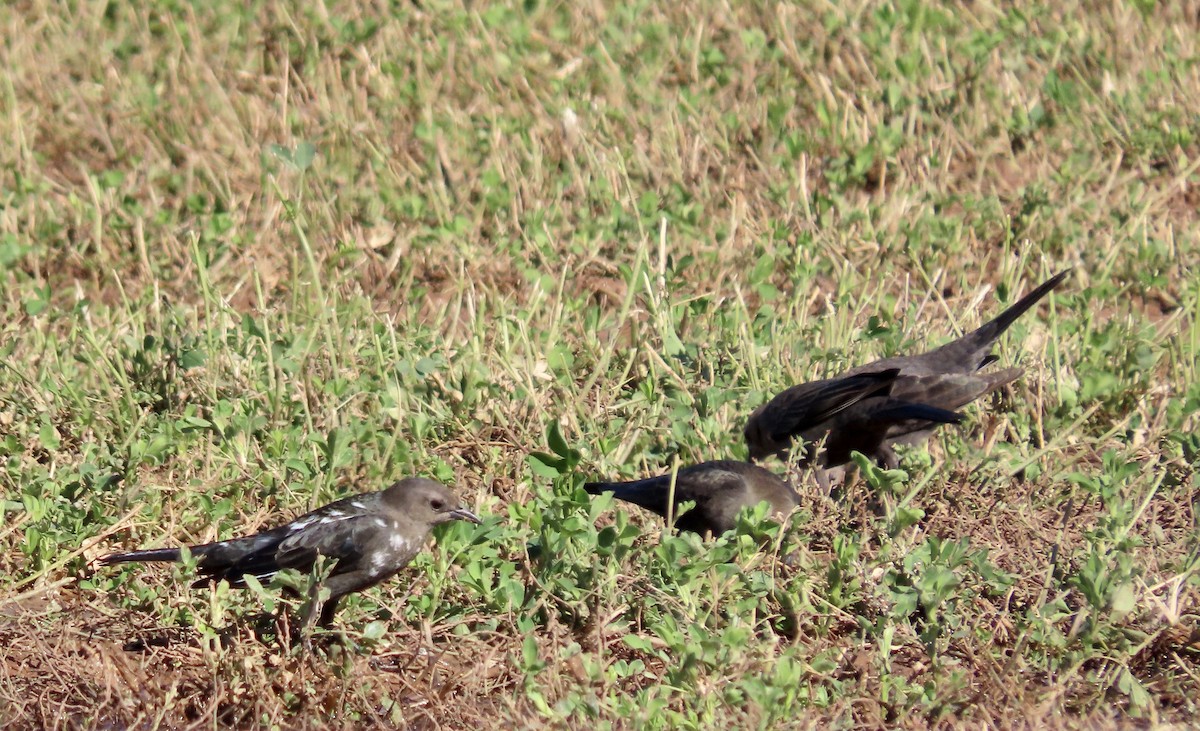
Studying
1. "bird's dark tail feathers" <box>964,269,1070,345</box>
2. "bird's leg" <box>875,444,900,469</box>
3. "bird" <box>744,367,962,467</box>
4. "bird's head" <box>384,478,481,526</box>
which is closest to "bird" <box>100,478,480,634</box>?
"bird's head" <box>384,478,481,526</box>

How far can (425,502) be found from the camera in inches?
193

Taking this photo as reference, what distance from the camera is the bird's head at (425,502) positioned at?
16.0ft

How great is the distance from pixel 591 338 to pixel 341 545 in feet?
6.45

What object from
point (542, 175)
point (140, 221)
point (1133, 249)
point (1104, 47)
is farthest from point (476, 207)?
point (1104, 47)

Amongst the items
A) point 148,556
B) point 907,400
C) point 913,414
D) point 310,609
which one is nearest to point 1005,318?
point 907,400

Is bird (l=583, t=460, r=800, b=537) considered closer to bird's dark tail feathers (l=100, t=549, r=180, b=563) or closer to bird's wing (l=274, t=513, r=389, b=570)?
bird's wing (l=274, t=513, r=389, b=570)

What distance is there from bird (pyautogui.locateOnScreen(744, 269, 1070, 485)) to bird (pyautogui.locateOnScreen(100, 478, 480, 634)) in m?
1.48

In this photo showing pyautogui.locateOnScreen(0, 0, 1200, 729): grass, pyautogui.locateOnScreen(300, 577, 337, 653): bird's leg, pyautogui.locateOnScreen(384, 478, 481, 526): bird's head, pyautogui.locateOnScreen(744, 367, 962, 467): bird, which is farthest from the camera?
pyautogui.locateOnScreen(744, 367, 962, 467): bird

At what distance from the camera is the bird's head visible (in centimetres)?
487

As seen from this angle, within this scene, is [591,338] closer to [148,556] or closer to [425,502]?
[425,502]

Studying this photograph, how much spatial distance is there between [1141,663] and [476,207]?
4169 millimetres

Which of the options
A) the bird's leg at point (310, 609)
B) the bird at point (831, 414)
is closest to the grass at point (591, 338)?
the bird's leg at point (310, 609)

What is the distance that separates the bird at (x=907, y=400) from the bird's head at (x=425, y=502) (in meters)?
1.33

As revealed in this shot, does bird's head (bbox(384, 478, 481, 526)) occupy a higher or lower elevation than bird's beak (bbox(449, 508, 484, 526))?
higher
